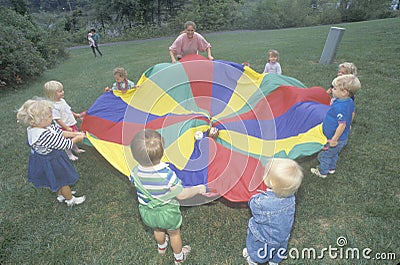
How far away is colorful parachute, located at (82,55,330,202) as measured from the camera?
270cm

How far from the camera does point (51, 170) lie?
246cm

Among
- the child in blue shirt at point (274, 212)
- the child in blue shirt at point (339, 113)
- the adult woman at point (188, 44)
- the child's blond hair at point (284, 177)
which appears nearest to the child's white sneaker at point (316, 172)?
the child in blue shirt at point (339, 113)

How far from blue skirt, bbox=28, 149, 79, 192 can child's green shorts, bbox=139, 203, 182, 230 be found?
1057 millimetres

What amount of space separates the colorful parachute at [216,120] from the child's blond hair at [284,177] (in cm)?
71

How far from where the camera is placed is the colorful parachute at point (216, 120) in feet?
8.86

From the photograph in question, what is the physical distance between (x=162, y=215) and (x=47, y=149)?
1254 millimetres

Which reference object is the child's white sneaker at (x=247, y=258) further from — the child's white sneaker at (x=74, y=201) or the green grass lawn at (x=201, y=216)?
the child's white sneaker at (x=74, y=201)

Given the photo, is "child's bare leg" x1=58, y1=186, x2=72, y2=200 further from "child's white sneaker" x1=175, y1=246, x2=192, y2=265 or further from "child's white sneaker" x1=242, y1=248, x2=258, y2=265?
"child's white sneaker" x1=242, y1=248, x2=258, y2=265

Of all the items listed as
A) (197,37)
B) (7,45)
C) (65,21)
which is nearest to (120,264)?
(197,37)

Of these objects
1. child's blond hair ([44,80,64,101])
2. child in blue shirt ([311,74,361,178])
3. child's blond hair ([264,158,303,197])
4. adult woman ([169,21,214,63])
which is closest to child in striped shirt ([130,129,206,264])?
child's blond hair ([264,158,303,197])

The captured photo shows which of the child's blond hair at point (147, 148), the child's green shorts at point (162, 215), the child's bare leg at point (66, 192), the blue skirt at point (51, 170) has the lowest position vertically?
the child's bare leg at point (66, 192)

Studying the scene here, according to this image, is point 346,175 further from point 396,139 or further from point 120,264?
point 120,264

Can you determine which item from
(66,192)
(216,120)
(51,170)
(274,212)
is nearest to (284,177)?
(274,212)

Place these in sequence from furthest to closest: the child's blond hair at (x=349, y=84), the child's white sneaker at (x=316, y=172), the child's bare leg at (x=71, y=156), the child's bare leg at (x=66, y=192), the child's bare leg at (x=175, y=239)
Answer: the child's bare leg at (x=71, y=156)
the child's white sneaker at (x=316, y=172)
the child's bare leg at (x=66, y=192)
the child's blond hair at (x=349, y=84)
the child's bare leg at (x=175, y=239)
